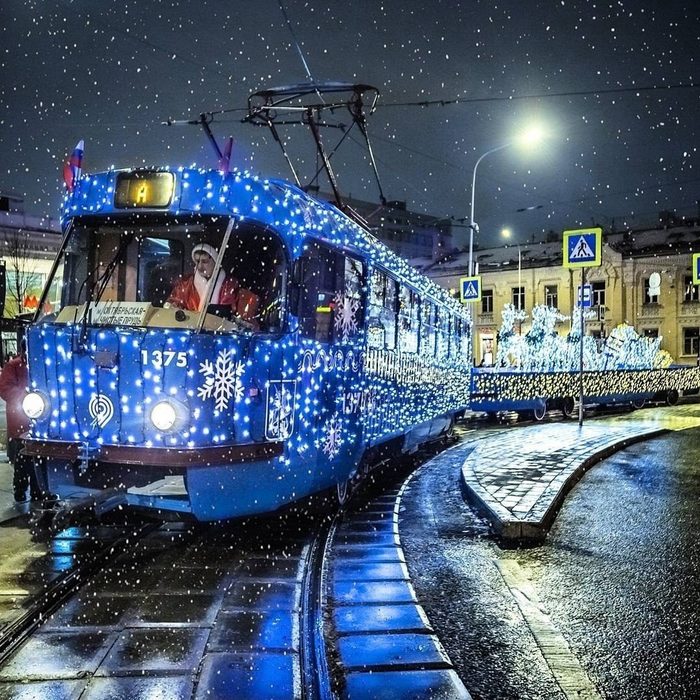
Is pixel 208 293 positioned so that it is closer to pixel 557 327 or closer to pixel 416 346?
pixel 416 346

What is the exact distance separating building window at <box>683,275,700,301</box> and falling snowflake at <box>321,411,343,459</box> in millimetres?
50346

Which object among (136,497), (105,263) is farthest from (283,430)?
(105,263)

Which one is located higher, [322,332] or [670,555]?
[322,332]

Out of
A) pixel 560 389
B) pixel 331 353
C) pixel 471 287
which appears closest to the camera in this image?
pixel 331 353

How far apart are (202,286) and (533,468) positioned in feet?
21.7

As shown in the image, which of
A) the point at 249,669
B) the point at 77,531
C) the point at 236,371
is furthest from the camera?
the point at 77,531

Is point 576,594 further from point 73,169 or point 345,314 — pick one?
point 73,169

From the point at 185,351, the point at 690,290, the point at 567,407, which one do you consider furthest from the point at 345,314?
the point at 690,290

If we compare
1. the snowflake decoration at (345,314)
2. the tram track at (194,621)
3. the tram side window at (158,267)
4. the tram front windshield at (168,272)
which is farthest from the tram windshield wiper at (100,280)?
the snowflake decoration at (345,314)

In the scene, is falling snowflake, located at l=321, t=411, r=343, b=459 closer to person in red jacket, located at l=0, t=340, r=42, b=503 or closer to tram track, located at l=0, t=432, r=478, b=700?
tram track, located at l=0, t=432, r=478, b=700

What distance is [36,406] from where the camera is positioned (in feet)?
21.9

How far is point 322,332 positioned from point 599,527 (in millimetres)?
3583

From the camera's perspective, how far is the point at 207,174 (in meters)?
6.86

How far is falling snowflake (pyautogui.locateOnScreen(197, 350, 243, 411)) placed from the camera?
20.6 ft
